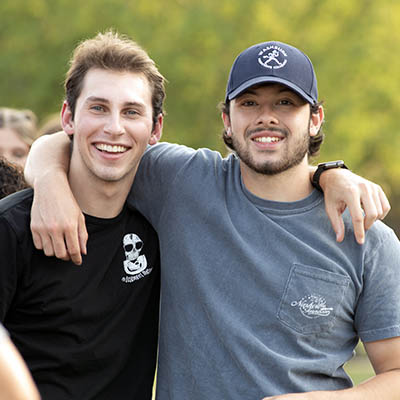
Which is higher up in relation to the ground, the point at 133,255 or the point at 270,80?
the point at 270,80

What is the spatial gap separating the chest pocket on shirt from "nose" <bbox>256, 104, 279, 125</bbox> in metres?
0.72

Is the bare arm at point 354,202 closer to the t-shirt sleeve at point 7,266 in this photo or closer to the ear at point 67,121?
the ear at point 67,121

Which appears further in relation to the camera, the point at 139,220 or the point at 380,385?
the point at 139,220

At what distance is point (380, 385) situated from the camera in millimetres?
3277

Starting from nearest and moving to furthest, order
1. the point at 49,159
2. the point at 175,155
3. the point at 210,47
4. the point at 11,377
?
1. the point at 11,377
2. the point at 49,159
3. the point at 175,155
4. the point at 210,47

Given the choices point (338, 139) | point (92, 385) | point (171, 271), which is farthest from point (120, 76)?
point (338, 139)

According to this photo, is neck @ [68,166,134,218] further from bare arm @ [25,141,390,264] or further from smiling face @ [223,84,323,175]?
smiling face @ [223,84,323,175]

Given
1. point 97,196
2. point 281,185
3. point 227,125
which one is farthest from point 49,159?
point 281,185

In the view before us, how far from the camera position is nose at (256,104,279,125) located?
136 inches

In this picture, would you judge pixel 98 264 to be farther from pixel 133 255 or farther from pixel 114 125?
pixel 114 125

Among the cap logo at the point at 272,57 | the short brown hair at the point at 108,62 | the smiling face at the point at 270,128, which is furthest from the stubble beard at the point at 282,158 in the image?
the short brown hair at the point at 108,62

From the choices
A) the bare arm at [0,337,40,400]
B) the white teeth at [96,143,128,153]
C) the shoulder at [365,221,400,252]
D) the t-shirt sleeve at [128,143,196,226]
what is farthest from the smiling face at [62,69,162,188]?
the bare arm at [0,337,40,400]

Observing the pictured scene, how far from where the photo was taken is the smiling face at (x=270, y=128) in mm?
3449

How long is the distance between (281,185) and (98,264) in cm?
95
